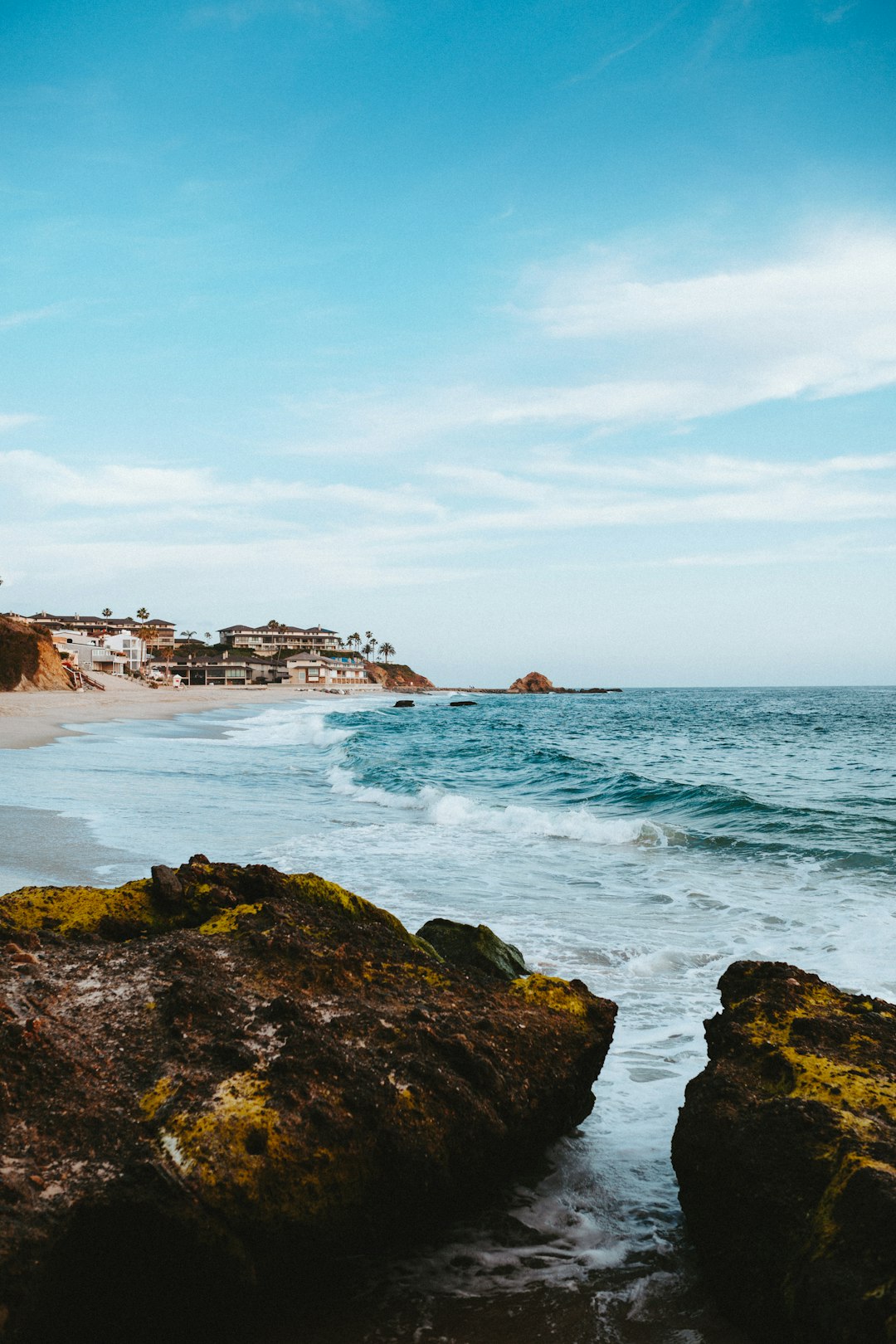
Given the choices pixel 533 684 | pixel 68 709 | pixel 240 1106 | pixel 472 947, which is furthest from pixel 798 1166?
pixel 533 684

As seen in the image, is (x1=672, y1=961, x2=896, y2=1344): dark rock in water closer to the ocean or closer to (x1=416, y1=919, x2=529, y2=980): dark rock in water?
the ocean

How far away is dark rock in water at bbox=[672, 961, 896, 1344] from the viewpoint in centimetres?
268

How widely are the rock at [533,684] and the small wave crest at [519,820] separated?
157 m

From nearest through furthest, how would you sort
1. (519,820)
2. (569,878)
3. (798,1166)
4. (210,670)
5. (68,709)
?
(798,1166)
(569,878)
(519,820)
(68,709)
(210,670)

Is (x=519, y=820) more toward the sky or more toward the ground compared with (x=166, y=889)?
more toward the ground

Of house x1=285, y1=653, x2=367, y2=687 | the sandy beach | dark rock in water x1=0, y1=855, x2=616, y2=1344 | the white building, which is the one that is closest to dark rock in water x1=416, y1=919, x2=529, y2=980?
dark rock in water x1=0, y1=855, x2=616, y2=1344

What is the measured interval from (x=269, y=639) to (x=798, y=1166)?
160028 millimetres

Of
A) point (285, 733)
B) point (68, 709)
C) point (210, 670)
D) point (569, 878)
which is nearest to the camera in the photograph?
point (569, 878)

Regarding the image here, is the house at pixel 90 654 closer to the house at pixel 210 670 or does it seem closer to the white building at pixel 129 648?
the white building at pixel 129 648

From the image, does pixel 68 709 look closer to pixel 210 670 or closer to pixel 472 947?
pixel 472 947

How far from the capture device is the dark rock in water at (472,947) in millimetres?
5645

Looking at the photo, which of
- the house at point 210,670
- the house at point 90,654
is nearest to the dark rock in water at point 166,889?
the house at point 90,654

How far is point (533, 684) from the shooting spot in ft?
575

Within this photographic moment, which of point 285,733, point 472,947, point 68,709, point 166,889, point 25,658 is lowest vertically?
point 285,733
